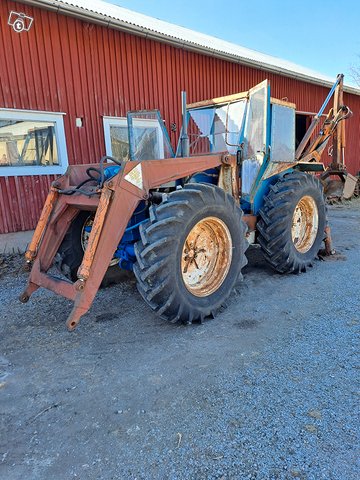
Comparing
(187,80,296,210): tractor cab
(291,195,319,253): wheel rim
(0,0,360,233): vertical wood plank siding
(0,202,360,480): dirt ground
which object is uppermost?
(0,0,360,233): vertical wood plank siding

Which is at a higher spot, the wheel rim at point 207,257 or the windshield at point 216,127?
the windshield at point 216,127

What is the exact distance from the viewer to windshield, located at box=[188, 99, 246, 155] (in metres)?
4.36

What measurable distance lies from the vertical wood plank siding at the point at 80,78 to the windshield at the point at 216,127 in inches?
108

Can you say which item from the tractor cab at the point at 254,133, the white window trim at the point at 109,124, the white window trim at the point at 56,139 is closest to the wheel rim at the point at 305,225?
the tractor cab at the point at 254,133

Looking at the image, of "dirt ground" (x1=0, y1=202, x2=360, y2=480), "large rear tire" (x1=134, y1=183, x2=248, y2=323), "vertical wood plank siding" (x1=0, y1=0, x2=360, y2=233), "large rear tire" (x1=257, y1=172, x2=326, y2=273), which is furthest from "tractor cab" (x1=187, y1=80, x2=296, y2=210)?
"vertical wood plank siding" (x1=0, y1=0, x2=360, y2=233)

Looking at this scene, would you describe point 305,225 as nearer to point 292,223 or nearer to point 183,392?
point 292,223

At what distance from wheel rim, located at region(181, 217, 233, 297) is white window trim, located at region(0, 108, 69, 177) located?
4.26 m

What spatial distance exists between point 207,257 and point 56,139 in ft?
14.9

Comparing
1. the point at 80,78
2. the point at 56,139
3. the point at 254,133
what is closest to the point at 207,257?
the point at 254,133

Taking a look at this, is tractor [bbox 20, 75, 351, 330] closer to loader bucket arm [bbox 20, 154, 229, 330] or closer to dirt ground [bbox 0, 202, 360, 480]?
loader bucket arm [bbox 20, 154, 229, 330]

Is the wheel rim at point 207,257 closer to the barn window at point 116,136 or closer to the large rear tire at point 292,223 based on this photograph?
the large rear tire at point 292,223

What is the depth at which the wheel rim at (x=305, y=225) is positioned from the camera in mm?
4855

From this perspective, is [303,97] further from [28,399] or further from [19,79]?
[28,399]

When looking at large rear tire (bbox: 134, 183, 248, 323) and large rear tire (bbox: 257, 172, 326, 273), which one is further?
large rear tire (bbox: 257, 172, 326, 273)
